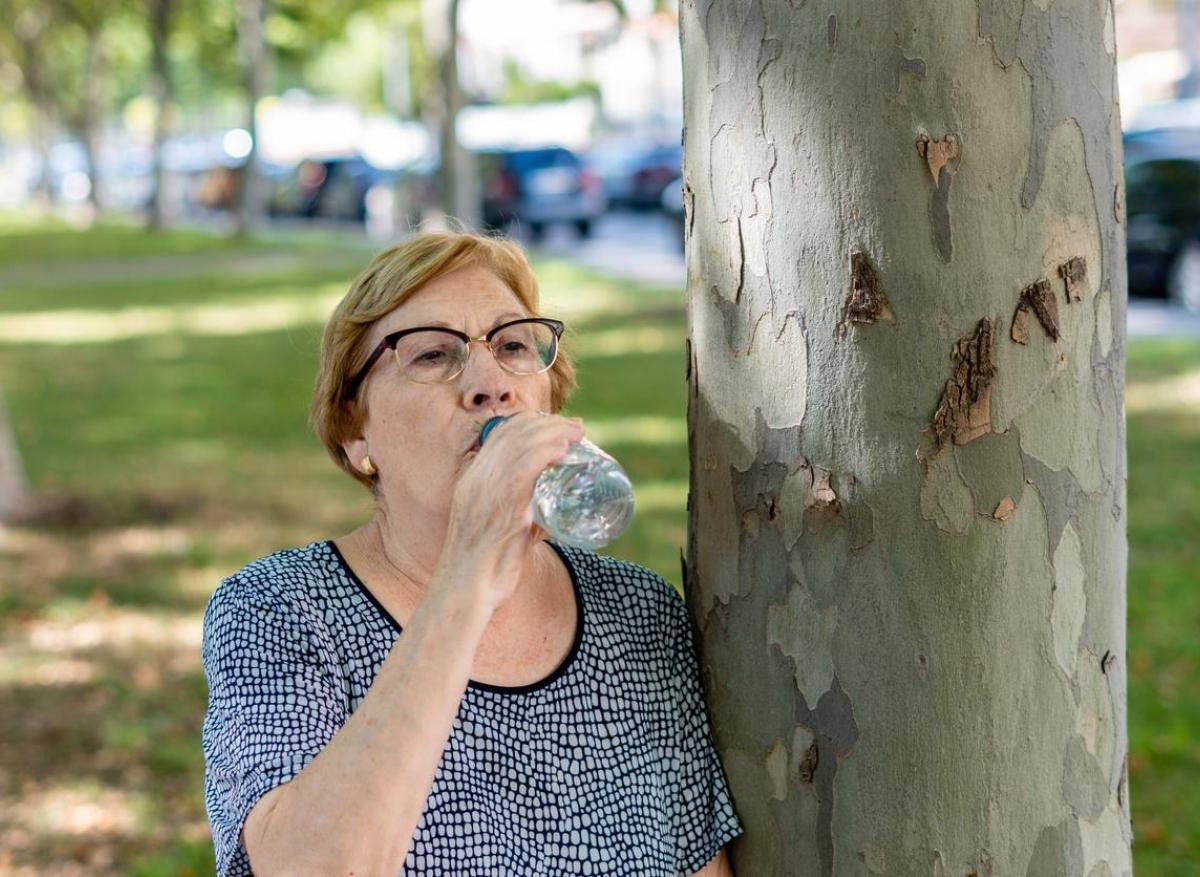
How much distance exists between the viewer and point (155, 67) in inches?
1351

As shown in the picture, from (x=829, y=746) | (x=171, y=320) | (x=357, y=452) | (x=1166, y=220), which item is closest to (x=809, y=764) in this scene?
(x=829, y=746)

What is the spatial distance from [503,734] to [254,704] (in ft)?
1.09

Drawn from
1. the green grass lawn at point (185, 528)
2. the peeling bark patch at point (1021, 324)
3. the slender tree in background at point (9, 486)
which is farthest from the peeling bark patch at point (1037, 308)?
the slender tree in background at point (9, 486)

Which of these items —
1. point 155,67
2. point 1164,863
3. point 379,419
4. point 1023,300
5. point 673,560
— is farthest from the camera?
point 155,67

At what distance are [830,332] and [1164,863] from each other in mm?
2992

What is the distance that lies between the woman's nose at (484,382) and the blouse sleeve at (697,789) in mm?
426

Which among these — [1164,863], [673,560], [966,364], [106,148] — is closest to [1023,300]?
[966,364]

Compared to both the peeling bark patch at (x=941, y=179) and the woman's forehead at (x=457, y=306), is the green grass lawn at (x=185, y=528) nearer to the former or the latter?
the woman's forehead at (x=457, y=306)

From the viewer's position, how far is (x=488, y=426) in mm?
2133

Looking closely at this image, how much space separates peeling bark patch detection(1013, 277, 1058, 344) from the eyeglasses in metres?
0.73

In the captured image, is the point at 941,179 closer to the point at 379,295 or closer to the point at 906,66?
the point at 906,66

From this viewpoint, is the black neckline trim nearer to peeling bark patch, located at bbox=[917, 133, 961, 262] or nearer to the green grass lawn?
the green grass lawn

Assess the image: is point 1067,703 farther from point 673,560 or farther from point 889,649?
point 673,560

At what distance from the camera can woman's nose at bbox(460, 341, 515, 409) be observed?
218 cm
